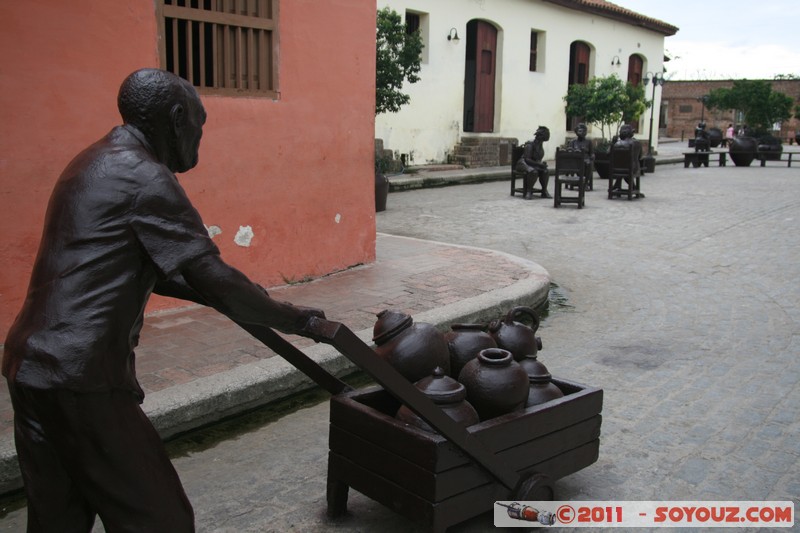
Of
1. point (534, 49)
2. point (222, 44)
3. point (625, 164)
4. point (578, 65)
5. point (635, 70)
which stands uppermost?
point (534, 49)

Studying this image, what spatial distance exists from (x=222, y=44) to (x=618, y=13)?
78.0ft

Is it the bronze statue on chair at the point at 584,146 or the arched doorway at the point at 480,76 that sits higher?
the arched doorway at the point at 480,76

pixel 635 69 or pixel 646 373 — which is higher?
pixel 635 69

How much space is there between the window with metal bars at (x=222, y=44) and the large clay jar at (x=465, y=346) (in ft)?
11.8

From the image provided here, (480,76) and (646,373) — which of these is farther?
(480,76)

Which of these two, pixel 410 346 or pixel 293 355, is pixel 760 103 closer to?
pixel 410 346

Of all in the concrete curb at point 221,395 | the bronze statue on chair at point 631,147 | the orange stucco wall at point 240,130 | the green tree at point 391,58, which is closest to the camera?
the concrete curb at point 221,395

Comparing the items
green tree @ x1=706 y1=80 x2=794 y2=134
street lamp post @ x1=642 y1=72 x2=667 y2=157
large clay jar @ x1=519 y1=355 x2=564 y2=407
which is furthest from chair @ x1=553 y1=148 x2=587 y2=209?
green tree @ x1=706 y1=80 x2=794 y2=134

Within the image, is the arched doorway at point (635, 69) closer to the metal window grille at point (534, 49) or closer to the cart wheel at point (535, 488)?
the metal window grille at point (534, 49)

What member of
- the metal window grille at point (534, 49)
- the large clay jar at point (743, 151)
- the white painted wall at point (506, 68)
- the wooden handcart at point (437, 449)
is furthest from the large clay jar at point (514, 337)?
the large clay jar at point (743, 151)

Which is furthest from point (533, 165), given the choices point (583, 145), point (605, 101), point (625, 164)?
point (605, 101)

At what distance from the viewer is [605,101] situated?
21781 mm

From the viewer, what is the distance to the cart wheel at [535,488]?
3021mm

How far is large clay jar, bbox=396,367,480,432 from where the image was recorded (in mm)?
2885
